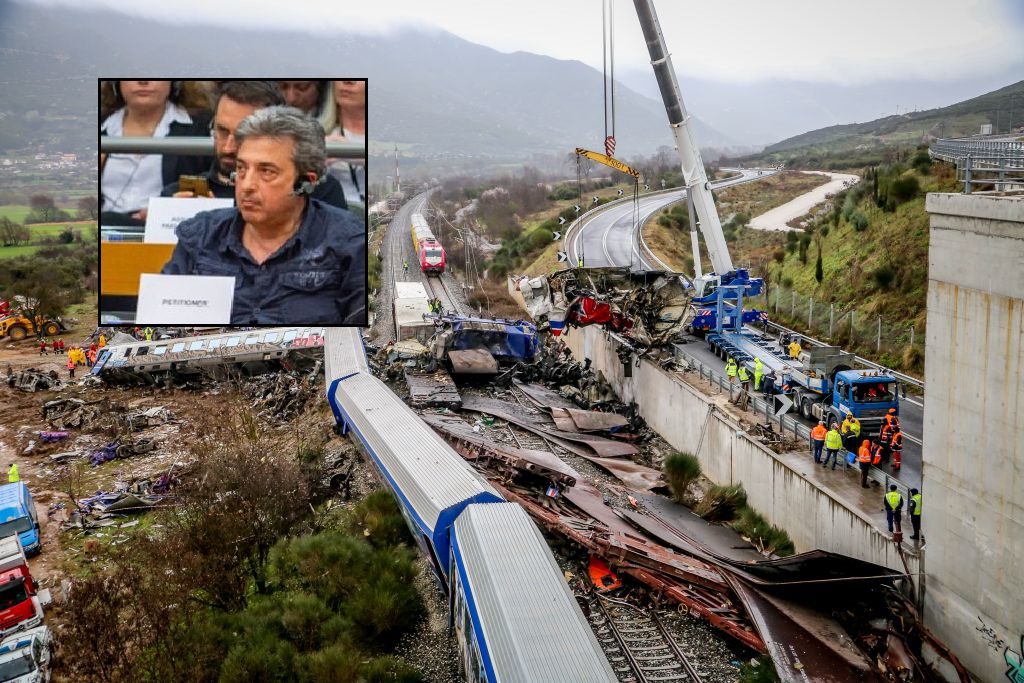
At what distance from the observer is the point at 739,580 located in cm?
1295

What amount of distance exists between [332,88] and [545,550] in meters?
12.4

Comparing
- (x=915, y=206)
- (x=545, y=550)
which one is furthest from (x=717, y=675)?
(x=915, y=206)

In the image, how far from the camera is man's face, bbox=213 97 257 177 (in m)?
18.7

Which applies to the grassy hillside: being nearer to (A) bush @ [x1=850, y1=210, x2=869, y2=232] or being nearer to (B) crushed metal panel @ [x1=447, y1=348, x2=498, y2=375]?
(A) bush @ [x1=850, y1=210, x2=869, y2=232]

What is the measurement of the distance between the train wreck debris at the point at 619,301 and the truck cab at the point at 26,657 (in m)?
15.7

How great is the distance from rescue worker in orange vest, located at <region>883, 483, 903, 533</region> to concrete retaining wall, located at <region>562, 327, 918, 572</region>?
25 centimetres

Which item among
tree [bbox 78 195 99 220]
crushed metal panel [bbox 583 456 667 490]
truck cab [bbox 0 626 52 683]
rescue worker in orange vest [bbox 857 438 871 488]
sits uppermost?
tree [bbox 78 195 99 220]

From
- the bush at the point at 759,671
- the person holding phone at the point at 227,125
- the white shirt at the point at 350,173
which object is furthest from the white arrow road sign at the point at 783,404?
the person holding phone at the point at 227,125

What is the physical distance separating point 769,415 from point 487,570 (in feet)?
32.7

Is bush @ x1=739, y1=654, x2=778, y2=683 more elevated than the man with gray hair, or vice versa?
the man with gray hair

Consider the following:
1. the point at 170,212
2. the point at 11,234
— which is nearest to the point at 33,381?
the point at 170,212

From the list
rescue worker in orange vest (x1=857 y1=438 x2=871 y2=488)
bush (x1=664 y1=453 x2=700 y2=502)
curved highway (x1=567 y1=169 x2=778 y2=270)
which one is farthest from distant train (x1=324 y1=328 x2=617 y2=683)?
curved highway (x1=567 y1=169 x2=778 y2=270)

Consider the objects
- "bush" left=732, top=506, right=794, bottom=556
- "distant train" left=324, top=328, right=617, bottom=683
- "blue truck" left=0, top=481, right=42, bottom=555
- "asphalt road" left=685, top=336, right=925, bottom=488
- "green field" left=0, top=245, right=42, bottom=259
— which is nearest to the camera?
"distant train" left=324, top=328, right=617, bottom=683

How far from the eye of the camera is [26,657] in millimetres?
12008
